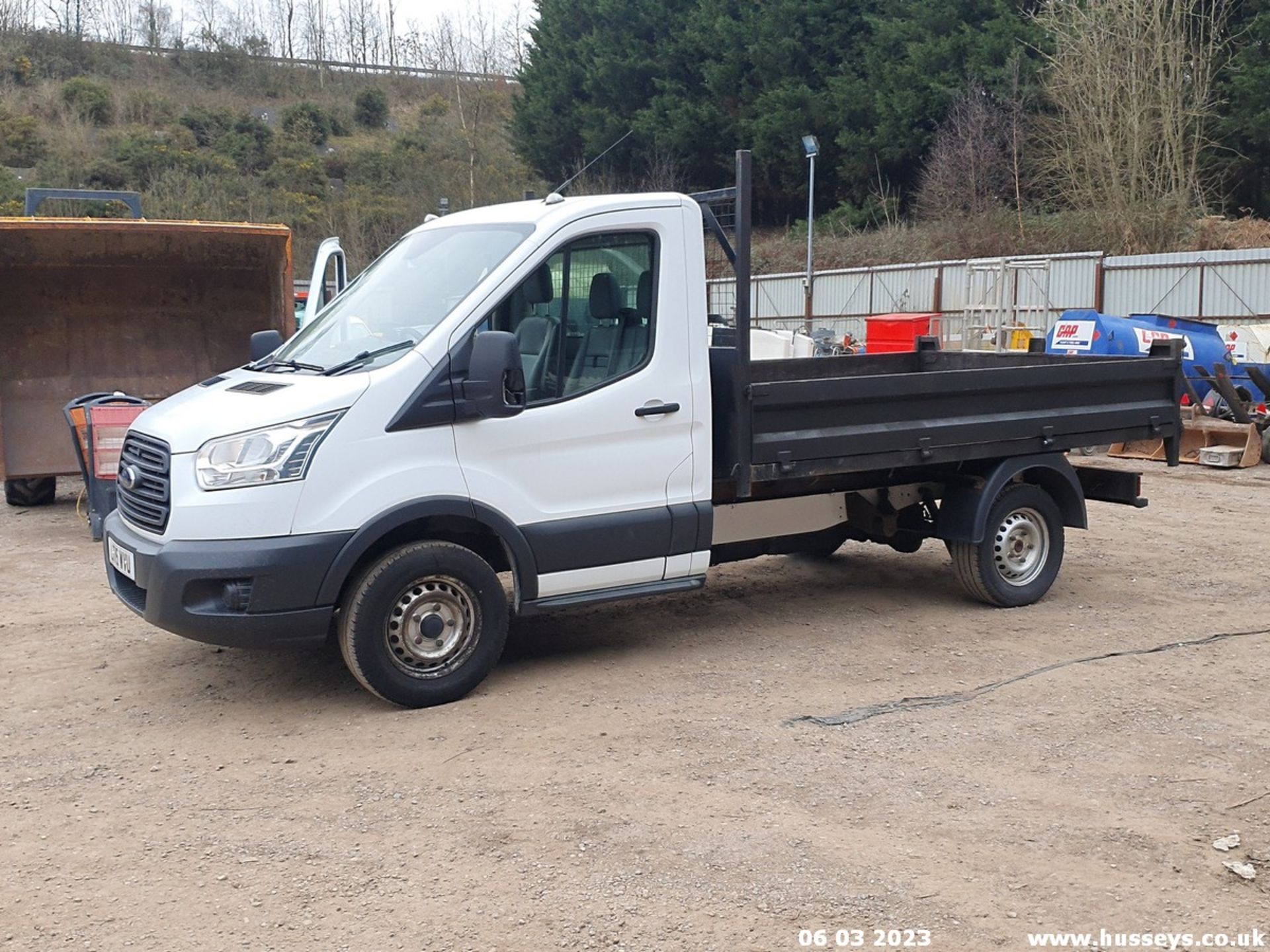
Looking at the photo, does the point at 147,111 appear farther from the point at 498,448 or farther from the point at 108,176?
the point at 498,448

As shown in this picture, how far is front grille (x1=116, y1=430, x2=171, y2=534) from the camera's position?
18.1 ft

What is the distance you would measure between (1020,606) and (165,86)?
211ft

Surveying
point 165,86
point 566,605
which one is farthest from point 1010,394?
point 165,86

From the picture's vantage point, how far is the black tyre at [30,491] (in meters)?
11.4

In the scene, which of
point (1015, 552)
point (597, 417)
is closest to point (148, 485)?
point (597, 417)

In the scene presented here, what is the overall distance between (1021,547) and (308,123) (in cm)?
5642

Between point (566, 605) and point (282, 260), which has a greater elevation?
point (282, 260)

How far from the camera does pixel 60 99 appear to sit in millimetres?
54938

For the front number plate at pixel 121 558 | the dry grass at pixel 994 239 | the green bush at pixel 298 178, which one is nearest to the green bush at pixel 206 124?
the green bush at pixel 298 178

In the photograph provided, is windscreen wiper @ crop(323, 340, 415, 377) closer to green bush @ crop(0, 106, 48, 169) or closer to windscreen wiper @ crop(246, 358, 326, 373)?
windscreen wiper @ crop(246, 358, 326, 373)

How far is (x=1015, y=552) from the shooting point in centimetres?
764

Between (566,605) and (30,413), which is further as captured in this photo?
(30,413)

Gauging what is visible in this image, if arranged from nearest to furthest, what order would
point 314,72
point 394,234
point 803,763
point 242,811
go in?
1. point 242,811
2. point 803,763
3. point 394,234
4. point 314,72

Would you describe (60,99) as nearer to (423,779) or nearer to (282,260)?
(282,260)
